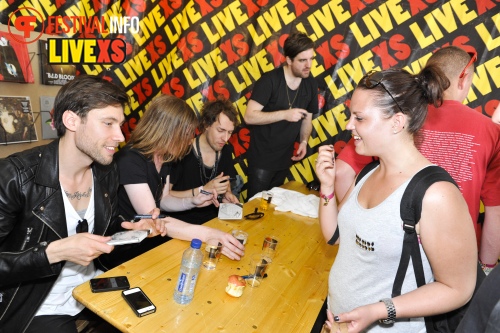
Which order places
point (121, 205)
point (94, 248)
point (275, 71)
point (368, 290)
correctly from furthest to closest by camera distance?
1. point (275, 71)
2. point (121, 205)
3. point (94, 248)
4. point (368, 290)

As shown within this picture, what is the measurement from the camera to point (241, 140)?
405 centimetres

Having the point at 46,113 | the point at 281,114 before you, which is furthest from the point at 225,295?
the point at 46,113

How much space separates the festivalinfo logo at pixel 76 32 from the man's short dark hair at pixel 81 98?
2.04 m

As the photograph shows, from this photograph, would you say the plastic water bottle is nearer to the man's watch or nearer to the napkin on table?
the man's watch

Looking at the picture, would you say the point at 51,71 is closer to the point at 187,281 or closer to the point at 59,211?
the point at 59,211

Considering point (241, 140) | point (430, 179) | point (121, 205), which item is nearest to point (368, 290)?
point (430, 179)

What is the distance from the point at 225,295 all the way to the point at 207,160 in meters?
1.59

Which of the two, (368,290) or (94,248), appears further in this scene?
(94,248)

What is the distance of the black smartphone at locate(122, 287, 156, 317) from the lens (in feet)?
4.24

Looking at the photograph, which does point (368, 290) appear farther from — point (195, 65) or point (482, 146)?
point (195, 65)

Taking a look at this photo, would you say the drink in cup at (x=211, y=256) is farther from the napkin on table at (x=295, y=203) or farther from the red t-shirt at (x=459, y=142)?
the red t-shirt at (x=459, y=142)

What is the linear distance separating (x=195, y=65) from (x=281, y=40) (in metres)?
1.06

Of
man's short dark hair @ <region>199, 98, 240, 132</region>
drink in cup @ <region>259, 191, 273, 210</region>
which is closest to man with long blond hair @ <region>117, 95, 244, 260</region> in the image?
man's short dark hair @ <region>199, 98, 240, 132</region>

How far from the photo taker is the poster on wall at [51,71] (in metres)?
3.35
